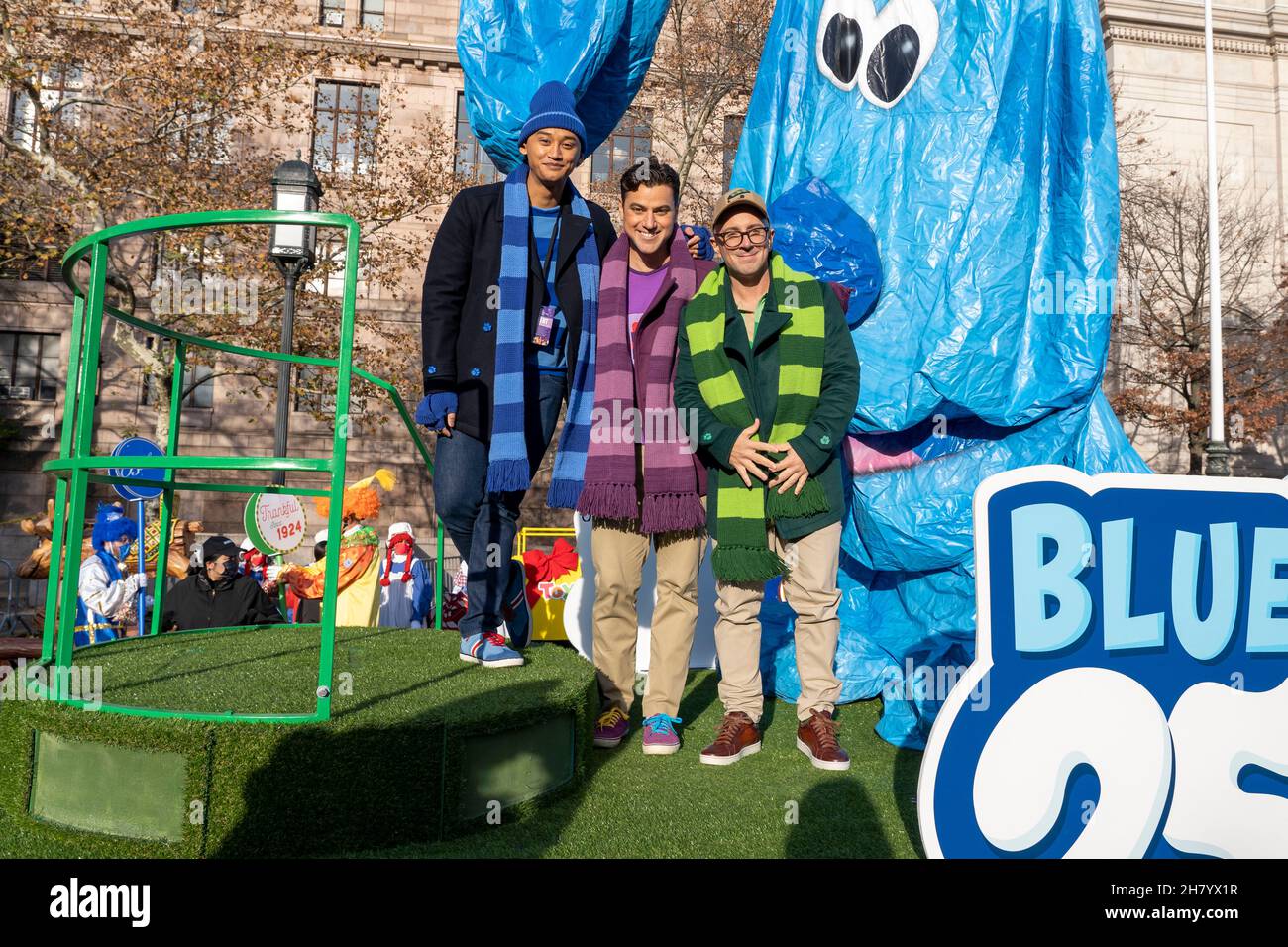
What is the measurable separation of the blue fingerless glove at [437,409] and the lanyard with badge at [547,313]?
0.39 metres

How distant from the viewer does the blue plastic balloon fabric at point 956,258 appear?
3602 millimetres

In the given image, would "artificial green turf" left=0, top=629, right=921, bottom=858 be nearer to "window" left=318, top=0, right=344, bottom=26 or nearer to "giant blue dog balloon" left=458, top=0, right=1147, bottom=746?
"giant blue dog balloon" left=458, top=0, right=1147, bottom=746

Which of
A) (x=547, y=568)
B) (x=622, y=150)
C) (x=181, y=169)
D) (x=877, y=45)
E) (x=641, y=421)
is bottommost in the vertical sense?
(x=547, y=568)

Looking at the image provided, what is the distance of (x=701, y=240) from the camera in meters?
3.42

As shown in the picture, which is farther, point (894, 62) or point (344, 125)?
point (344, 125)

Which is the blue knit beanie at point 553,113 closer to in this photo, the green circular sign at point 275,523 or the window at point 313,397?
the green circular sign at point 275,523

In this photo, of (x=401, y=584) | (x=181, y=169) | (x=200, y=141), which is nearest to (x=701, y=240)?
(x=401, y=584)

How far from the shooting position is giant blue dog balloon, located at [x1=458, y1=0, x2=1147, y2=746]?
3609 millimetres

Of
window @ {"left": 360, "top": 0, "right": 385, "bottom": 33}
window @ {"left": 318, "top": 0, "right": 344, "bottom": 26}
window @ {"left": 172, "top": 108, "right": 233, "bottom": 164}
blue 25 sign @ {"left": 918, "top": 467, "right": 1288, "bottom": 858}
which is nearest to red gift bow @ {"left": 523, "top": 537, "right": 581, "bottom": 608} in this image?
blue 25 sign @ {"left": 918, "top": 467, "right": 1288, "bottom": 858}

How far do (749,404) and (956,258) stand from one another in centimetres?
128

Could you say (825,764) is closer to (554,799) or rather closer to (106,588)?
(554,799)

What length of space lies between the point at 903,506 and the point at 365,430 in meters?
15.4
